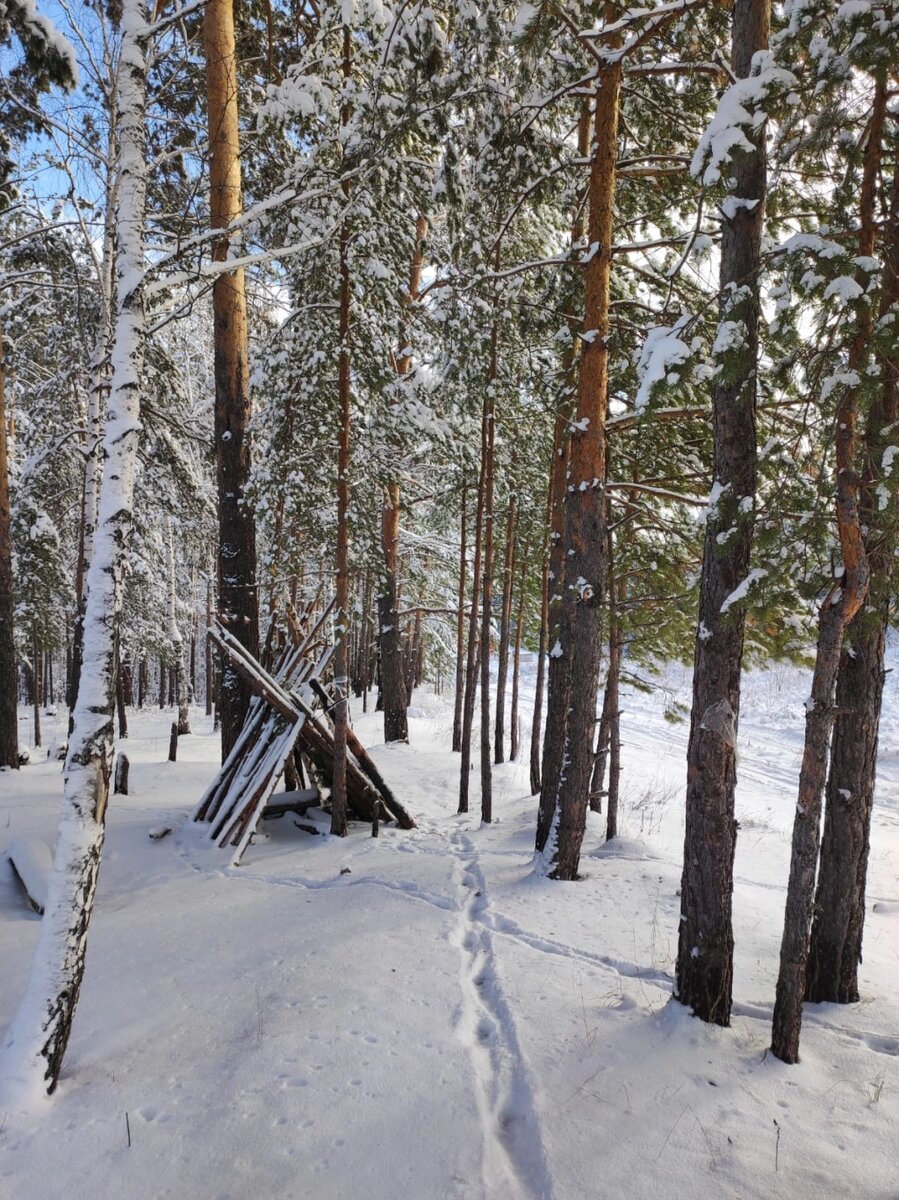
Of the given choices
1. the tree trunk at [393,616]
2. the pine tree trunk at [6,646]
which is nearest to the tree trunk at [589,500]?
the tree trunk at [393,616]

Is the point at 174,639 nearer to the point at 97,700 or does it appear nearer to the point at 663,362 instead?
the point at 97,700

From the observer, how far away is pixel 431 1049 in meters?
3.67

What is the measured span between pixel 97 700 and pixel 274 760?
15.1 feet

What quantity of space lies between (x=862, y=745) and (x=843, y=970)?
5.07 feet

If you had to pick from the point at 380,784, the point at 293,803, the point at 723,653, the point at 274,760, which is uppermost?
the point at 723,653

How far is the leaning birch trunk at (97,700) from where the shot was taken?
3352 mm

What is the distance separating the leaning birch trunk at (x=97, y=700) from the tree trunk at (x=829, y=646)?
3791mm

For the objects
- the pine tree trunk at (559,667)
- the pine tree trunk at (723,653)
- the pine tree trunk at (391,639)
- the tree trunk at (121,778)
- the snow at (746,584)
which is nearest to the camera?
the snow at (746,584)

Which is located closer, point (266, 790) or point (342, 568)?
point (266, 790)

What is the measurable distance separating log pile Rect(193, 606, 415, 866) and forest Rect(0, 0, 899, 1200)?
0.07 metres

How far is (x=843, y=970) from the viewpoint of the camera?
4.36 metres

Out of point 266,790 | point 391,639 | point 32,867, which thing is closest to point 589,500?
point 266,790

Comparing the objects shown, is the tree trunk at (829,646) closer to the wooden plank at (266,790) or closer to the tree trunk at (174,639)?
the wooden plank at (266,790)

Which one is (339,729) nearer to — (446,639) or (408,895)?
(408,895)
